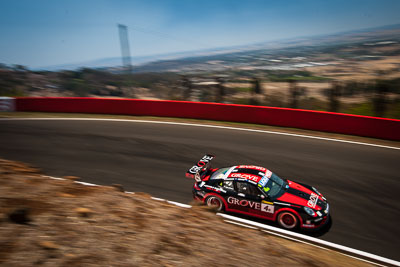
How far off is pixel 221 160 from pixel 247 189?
363 centimetres

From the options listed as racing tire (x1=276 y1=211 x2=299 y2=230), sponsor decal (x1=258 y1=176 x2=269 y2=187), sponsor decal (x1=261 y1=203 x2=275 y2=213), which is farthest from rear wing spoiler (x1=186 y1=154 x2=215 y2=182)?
racing tire (x1=276 y1=211 x2=299 y2=230)

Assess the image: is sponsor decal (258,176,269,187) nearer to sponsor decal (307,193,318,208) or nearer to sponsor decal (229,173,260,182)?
sponsor decal (229,173,260,182)

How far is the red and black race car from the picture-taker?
6.98 metres

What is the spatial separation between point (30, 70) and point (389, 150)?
30203 mm

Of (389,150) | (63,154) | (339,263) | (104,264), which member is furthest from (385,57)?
(104,264)

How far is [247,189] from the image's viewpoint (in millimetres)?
7406

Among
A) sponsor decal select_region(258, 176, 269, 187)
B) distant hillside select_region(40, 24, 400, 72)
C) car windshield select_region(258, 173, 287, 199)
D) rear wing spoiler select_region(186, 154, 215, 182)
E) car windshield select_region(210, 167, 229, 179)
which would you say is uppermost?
distant hillside select_region(40, 24, 400, 72)

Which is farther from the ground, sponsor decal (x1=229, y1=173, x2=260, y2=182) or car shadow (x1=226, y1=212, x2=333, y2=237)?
sponsor decal (x1=229, y1=173, x2=260, y2=182)

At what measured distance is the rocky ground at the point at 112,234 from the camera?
374cm

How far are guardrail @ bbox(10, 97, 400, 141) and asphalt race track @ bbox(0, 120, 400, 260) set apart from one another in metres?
1.56

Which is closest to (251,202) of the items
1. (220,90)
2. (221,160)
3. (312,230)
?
(312,230)

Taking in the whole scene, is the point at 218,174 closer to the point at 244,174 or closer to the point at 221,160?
the point at 244,174

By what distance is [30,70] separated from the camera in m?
28.0

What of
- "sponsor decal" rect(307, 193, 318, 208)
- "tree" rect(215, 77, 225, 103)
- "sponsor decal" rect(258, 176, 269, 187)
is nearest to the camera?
"sponsor decal" rect(307, 193, 318, 208)
